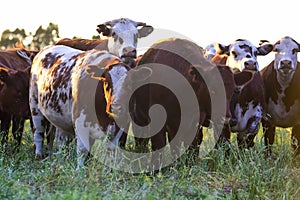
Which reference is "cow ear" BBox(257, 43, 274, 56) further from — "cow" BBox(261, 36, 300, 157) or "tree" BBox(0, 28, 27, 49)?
"tree" BBox(0, 28, 27, 49)

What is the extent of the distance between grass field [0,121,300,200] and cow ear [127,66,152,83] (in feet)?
3.48

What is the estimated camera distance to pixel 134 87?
7766mm

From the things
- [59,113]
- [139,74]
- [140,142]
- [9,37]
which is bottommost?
[9,37]

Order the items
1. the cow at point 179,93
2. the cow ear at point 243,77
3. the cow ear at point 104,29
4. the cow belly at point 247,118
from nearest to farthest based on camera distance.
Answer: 1. the cow at point 179,93
2. the cow ear at point 243,77
3. the cow belly at point 247,118
4. the cow ear at point 104,29

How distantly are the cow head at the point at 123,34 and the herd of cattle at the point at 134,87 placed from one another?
0.02 metres

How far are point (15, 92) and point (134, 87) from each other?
3063 millimetres

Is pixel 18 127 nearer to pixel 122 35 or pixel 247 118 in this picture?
pixel 122 35

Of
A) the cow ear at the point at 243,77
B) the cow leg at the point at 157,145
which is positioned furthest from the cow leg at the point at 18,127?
the cow ear at the point at 243,77

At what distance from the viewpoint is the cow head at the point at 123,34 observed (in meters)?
9.88

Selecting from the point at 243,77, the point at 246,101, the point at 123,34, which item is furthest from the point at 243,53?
the point at 123,34

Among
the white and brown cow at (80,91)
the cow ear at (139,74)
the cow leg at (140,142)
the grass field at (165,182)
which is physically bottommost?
the cow leg at (140,142)

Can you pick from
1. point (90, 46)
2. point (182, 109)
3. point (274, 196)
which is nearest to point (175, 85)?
point (182, 109)

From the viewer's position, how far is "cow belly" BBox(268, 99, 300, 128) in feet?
33.7

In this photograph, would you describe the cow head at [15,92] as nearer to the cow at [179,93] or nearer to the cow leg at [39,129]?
the cow leg at [39,129]
